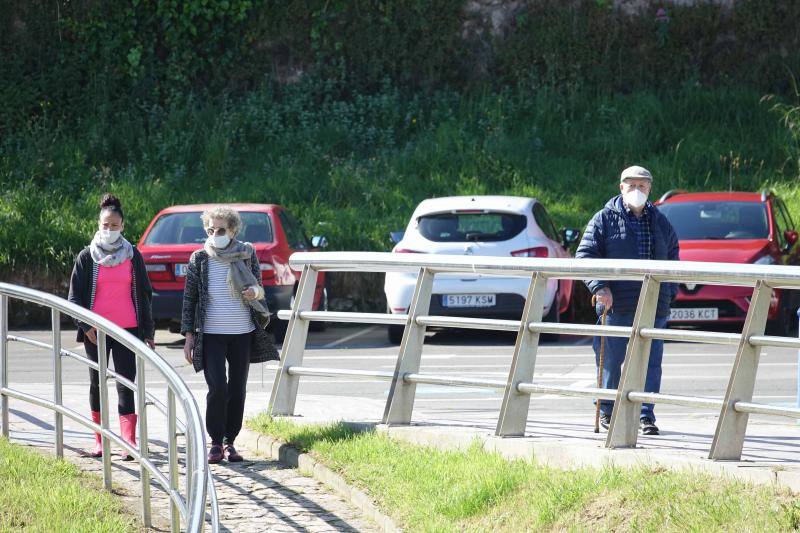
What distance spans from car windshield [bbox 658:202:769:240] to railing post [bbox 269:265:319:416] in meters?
8.15

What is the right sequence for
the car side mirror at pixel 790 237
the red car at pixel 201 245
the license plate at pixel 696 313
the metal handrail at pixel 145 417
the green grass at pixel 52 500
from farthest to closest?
1. the car side mirror at pixel 790 237
2. the red car at pixel 201 245
3. the license plate at pixel 696 313
4. the green grass at pixel 52 500
5. the metal handrail at pixel 145 417

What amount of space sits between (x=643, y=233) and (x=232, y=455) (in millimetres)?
3034

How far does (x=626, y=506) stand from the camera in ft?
19.8

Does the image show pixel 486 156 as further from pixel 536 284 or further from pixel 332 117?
pixel 536 284

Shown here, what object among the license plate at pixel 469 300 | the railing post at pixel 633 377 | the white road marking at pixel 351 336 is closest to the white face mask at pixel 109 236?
the railing post at pixel 633 377

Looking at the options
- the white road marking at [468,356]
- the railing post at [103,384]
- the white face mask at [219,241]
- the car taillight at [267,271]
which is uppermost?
the white face mask at [219,241]

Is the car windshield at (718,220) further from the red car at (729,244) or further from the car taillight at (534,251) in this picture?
the car taillight at (534,251)

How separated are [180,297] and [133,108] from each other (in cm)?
1272

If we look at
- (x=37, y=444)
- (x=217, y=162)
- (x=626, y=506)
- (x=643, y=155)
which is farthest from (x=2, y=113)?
(x=626, y=506)

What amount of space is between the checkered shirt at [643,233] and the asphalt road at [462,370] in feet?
4.76

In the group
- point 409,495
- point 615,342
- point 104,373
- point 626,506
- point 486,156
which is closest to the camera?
point 626,506

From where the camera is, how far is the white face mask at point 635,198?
8602 millimetres

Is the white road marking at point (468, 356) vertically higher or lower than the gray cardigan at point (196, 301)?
lower

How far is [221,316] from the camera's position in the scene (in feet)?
28.8
